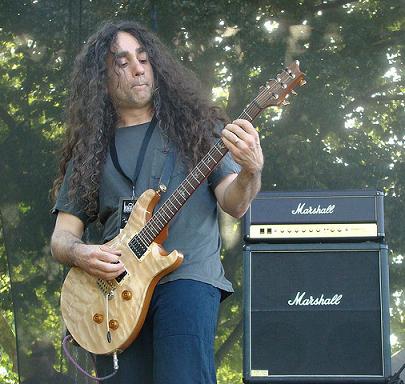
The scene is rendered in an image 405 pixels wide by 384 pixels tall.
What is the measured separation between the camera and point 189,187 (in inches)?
91.9

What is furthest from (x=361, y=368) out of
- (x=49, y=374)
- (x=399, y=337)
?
(x=49, y=374)

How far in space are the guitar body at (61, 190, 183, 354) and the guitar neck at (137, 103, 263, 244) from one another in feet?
0.08

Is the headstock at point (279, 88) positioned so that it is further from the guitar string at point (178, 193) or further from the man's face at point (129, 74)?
the man's face at point (129, 74)

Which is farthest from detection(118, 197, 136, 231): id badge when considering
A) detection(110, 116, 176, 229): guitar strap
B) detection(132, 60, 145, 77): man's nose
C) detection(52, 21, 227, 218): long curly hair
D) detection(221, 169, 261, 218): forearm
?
detection(132, 60, 145, 77): man's nose

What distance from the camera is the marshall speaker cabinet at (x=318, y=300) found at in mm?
3379

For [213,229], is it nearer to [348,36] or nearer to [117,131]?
[117,131]

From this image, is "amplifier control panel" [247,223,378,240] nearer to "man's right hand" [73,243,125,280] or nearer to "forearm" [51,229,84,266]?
"forearm" [51,229,84,266]

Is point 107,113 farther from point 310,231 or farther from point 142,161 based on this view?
point 310,231

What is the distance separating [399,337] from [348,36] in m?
1.43

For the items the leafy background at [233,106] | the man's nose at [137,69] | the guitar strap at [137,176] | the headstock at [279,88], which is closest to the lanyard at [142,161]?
the guitar strap at [137,176]

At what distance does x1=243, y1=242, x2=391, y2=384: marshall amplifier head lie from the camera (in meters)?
3.38

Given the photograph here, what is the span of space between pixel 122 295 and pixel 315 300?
1.26m

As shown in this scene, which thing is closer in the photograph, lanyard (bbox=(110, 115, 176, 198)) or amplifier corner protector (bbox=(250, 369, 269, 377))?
lanyard (bbox=(110, 115, 176, 198))

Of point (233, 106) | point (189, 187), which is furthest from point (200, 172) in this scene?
point (233, 106)
